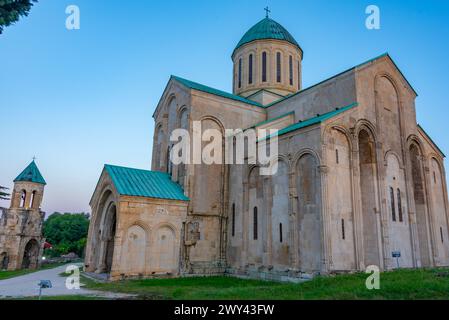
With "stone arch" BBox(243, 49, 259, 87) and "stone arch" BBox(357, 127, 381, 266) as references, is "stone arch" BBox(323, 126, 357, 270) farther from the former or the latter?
"stone arch" BBox(243, 49, 259, 87)

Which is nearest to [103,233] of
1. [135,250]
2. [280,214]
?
[135,250]

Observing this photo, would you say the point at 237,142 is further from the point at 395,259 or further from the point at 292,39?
the point at 292,39

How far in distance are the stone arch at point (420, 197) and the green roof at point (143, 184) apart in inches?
521

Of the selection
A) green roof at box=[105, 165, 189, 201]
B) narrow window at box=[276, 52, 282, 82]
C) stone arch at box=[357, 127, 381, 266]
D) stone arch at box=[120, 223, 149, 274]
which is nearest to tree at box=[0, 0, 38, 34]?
green roof at box=[105, 165, 189, 201]

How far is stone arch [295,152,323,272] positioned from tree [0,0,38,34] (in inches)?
455

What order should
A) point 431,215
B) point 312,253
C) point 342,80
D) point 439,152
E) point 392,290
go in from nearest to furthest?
1. point 392,290
2. point 312,253
3. point 342,80
4. point 431,215
5. point 439,152

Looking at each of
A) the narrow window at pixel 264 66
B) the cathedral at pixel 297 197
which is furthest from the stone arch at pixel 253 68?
the cathedral at pixel 297 197

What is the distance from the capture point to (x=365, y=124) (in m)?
16.2

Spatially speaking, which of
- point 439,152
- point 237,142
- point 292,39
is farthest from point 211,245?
point 292,39

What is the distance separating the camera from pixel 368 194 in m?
15.7

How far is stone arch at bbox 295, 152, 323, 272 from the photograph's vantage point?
13373 millimetres

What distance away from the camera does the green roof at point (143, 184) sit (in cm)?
1606
